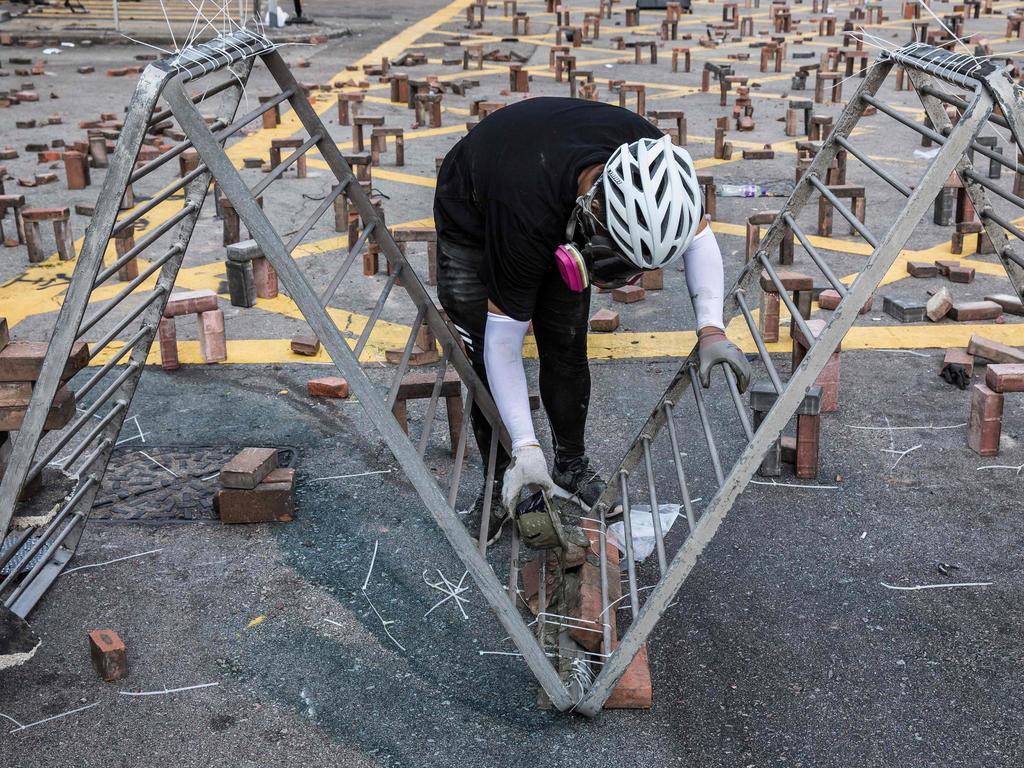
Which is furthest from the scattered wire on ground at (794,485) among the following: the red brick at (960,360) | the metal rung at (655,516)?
the red brick at (960,360)

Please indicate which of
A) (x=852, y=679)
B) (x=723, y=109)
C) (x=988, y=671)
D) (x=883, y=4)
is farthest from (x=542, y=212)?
(x=883, y=4)

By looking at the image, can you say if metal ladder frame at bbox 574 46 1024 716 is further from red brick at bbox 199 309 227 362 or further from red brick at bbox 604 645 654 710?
red brick at bbox 199 309 227 362

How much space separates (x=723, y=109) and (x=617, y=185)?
10.4m

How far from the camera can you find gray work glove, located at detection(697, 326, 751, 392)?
3377mm

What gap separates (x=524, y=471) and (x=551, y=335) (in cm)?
84

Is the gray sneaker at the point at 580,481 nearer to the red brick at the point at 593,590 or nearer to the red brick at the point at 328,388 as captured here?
the red brick at the point at 593,590

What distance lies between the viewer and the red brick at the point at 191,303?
5.61 metres

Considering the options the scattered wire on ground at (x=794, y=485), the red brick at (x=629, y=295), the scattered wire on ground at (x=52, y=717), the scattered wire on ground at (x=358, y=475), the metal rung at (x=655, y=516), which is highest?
the metal rung at (x=655, y=516)

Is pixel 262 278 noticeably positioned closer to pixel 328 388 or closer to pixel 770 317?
pixel 328 388

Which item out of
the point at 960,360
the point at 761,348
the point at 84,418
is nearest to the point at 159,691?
the point at 84,418

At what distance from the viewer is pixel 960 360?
17.8 ft

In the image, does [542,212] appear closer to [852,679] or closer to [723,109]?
[852,679]

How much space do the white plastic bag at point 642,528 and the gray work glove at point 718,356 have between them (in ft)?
2.68

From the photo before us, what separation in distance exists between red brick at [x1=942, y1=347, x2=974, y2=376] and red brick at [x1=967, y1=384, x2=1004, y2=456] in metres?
0.66
